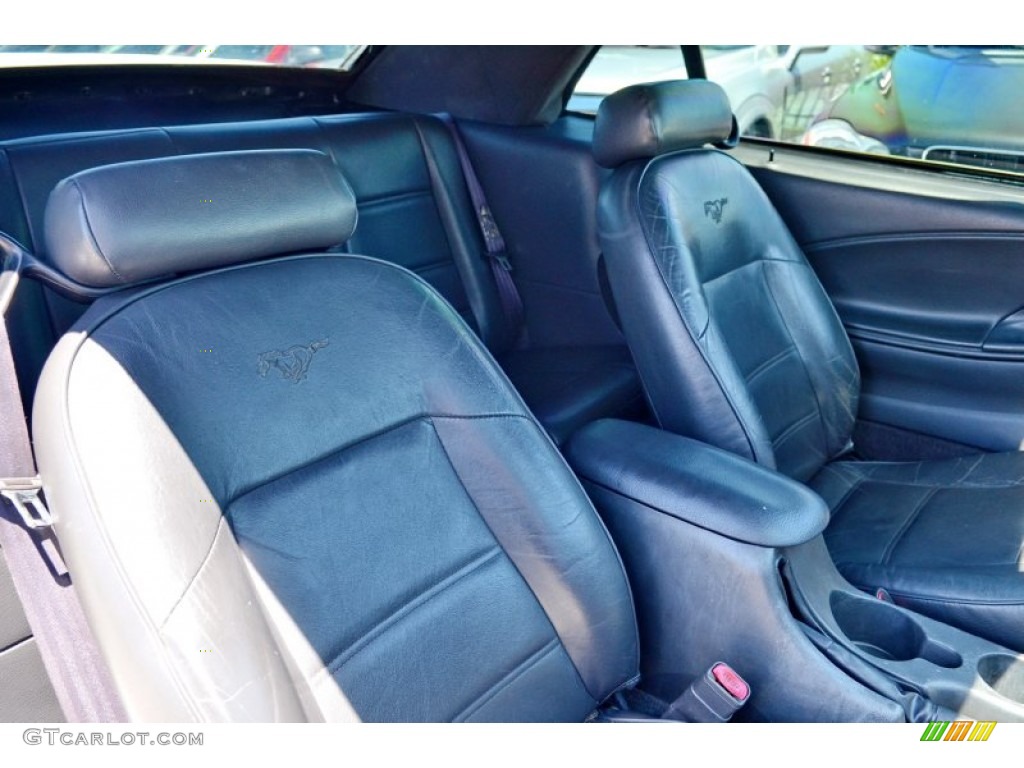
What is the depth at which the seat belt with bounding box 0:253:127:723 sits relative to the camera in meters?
0.95

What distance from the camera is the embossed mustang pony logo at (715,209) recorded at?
1.77 metres

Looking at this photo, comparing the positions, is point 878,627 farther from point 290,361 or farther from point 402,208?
point 402,208

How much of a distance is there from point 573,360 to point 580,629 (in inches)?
48.4

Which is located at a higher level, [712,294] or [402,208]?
[402,208]

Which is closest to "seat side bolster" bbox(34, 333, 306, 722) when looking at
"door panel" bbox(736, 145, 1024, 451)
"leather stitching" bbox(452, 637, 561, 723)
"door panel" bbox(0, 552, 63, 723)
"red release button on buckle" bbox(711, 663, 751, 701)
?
"leather stitching" bbox(452, 637, 561, 723)

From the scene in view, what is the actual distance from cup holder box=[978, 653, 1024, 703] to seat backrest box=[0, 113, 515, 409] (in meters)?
1.44

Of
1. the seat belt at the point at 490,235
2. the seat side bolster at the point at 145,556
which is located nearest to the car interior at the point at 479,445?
the seat side bolster at the point at 145,556

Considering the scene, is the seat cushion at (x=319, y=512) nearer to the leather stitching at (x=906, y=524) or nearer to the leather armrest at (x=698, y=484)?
the leather armrest at (x=698, y=484)

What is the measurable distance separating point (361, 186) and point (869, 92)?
1277mm

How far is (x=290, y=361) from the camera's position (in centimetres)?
108

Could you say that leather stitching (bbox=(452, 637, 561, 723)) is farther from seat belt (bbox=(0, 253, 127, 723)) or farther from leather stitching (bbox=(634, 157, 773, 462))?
leather stitching (bbox=(634, 157, 773, 462))

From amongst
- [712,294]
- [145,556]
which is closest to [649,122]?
[712,294]

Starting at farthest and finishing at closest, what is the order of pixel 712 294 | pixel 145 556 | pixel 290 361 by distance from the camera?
pixel 712 294, pixel 290 361, pixel 145 556
